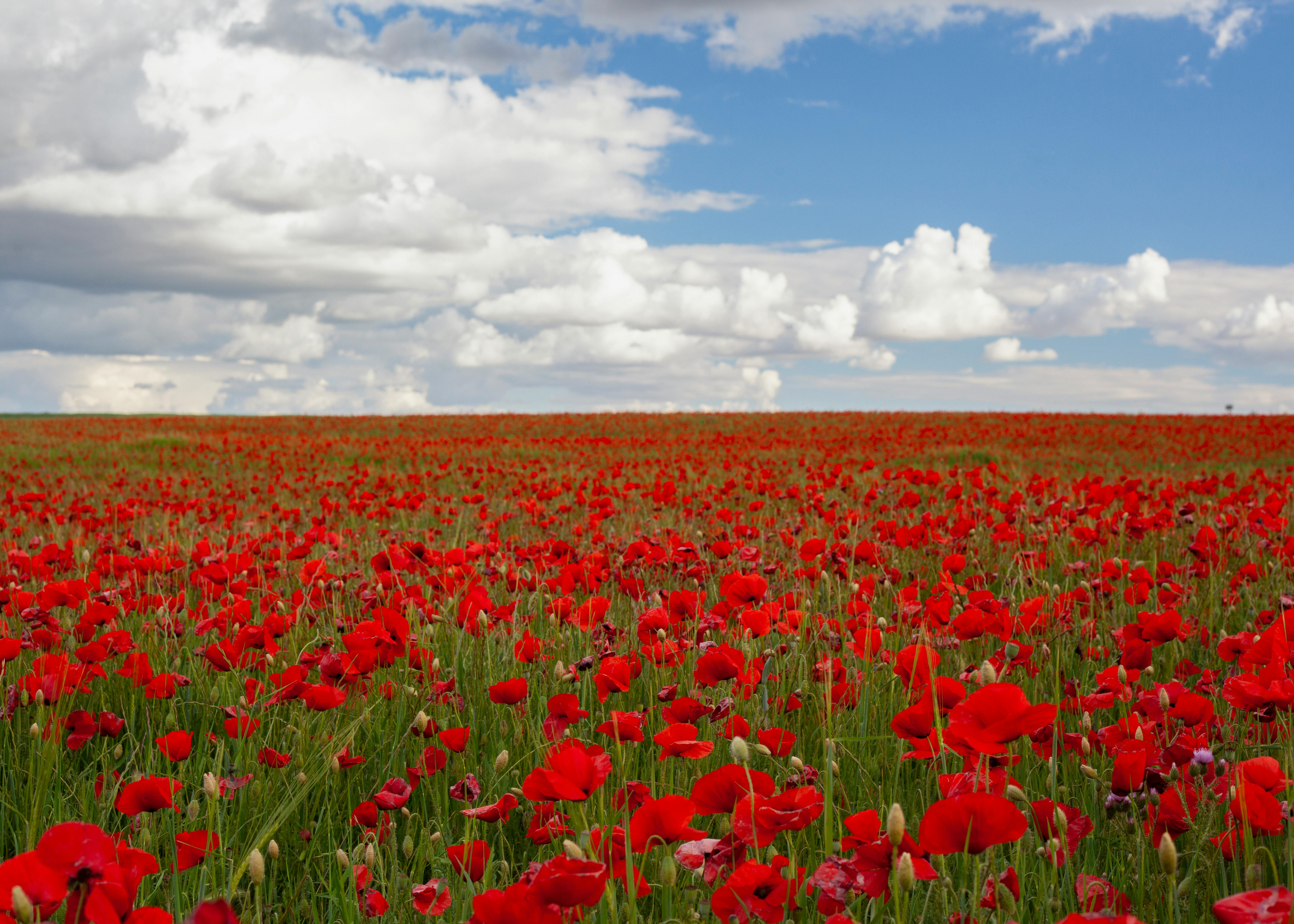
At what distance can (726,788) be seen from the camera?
4.36 feet

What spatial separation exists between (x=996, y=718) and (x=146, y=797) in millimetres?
1415

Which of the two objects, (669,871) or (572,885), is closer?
(572,885)

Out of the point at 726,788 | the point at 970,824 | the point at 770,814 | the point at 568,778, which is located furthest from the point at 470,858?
the point at 970,824

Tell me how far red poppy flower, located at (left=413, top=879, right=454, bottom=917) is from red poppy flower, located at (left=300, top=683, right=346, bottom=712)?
1.94 feet

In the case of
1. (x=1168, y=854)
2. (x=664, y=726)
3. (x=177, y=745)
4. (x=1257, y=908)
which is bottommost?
(x=664, y=726)

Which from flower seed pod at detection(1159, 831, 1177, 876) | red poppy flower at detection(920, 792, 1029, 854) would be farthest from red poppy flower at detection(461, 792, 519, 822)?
flower seed pod at detection(1159, 831, 1177, 876)

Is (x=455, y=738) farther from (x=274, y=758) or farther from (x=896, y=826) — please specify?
(x=896, y=826)

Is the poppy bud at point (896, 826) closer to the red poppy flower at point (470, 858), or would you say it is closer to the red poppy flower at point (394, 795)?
the red poppy flower at point (470, 858)

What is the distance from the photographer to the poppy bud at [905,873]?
3.62ft

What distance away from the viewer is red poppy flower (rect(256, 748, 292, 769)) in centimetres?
201

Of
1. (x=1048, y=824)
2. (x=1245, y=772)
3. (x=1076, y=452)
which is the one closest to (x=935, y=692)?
(x=1048, y=824)

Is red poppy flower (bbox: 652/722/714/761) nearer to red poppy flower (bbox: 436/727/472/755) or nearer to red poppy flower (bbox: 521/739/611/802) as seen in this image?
red poppy flower (bbox: 521/739/611/802)

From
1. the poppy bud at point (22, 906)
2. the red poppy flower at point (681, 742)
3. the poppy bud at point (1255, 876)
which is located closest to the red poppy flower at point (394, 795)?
the red poppy flower at point (681, 742)

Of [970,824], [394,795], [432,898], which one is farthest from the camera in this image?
[394,795]
